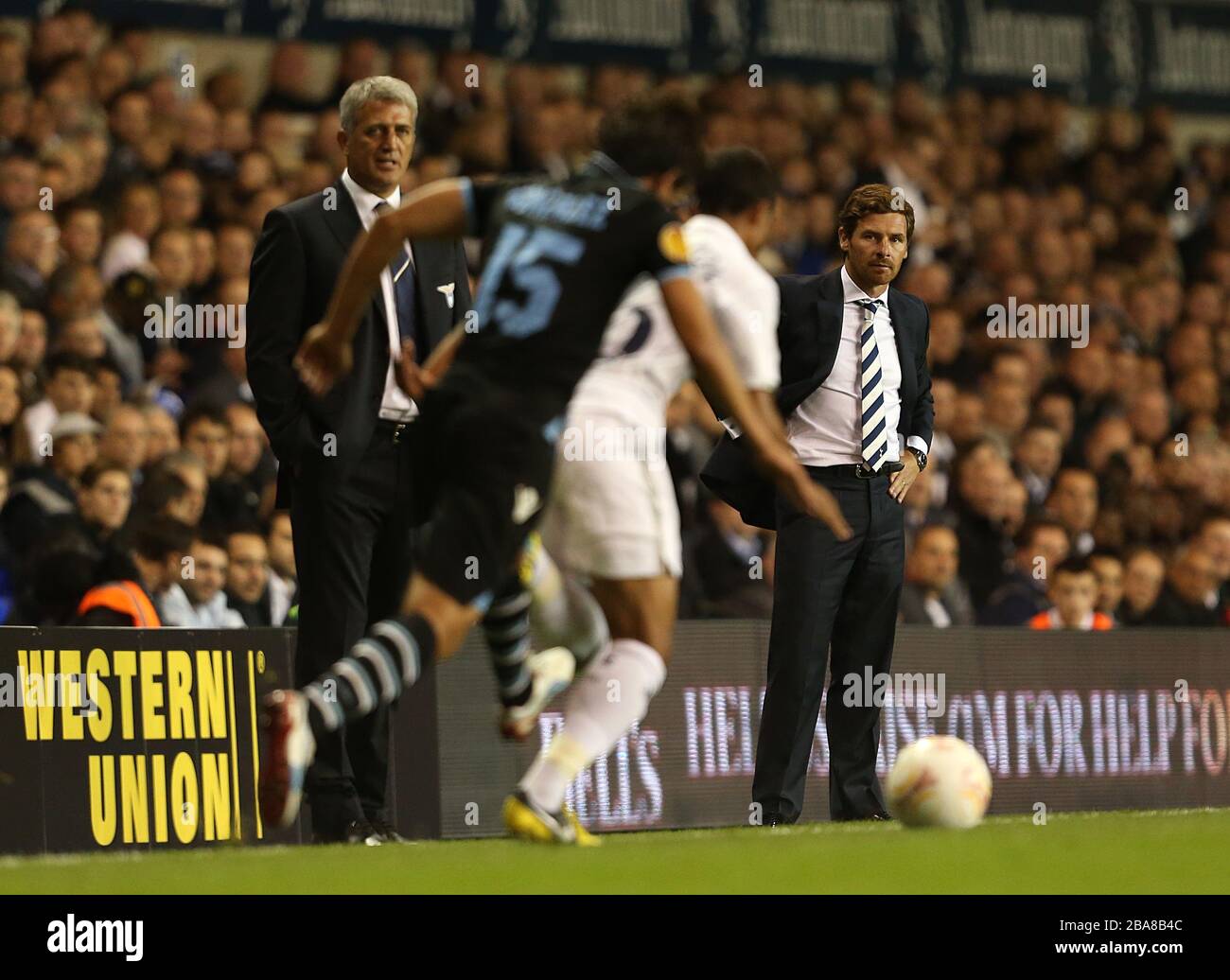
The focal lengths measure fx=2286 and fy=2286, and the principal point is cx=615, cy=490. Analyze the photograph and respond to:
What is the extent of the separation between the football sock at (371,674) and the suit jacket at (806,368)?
3.23 meters

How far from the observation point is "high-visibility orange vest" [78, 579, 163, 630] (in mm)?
8906

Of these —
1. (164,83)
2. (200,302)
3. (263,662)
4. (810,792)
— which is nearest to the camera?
(263,662)

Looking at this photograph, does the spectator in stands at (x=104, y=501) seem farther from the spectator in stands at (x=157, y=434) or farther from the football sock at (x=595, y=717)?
the football sock at (x=595, y=717)

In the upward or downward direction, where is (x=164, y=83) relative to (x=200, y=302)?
upward

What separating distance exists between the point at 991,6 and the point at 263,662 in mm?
12795

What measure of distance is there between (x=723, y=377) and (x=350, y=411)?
6.08ft

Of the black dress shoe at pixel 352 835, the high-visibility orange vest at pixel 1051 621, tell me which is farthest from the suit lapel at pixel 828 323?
the high-visibility orange vest at pixel 1051 621

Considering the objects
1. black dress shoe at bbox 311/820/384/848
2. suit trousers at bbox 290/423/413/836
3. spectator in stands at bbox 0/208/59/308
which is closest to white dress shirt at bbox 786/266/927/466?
suit trousers at bbox 290/423/413/836

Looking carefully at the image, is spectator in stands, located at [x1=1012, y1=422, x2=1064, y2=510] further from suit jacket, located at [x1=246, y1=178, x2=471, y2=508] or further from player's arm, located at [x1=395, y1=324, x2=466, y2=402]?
player's arm, located at [x1=395, y1=324, x2=466, y2=402]

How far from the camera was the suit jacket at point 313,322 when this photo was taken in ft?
25.3
